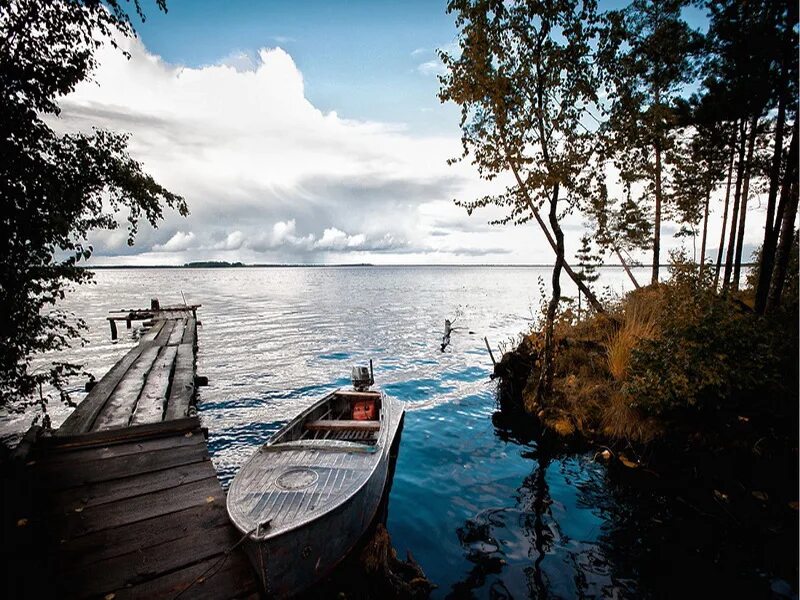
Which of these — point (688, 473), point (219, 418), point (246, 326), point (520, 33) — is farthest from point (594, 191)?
point (246, 326)

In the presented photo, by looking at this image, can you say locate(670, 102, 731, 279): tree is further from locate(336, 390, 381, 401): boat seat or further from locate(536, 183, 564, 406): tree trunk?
locate(336, 390, 381, 401): boat seat

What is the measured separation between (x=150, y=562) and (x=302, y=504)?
5.53ft

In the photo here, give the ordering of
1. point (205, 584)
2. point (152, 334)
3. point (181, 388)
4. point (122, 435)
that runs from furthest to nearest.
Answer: point (152, 334) < point (181, 388) < point (122, 435) < point (205, 584)

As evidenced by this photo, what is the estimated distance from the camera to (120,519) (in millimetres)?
4609

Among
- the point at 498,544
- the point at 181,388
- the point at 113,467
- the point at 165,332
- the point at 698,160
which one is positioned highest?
the point at 698,160

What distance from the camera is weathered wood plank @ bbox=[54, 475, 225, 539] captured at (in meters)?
4.44

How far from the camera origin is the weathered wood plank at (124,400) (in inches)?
313

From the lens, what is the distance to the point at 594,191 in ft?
31.3

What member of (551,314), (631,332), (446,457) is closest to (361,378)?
(446,457)

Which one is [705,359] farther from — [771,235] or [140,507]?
[140,507]

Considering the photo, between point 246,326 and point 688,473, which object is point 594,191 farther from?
point 246,326

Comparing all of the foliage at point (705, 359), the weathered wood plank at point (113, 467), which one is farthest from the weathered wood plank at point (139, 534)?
the foliage at point (705, 359)

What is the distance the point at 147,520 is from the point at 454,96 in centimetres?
1020

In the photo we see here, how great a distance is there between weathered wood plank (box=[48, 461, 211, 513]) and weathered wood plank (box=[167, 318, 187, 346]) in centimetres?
1454
